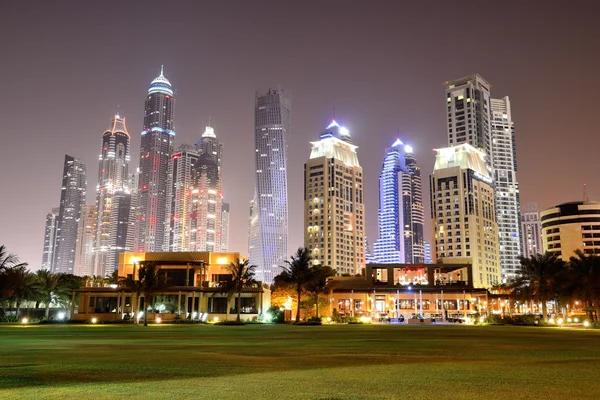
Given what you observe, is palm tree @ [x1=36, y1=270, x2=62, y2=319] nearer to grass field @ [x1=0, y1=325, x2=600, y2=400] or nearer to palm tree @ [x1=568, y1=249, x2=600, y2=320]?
grass field @ [x1=0, y1=325, x2=600, y2=400]

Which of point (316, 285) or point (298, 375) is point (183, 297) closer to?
point (316, 285)

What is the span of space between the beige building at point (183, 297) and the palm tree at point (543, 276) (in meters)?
42.5

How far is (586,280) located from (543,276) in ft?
25.1

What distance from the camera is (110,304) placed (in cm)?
9606

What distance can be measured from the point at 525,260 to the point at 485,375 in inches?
2825

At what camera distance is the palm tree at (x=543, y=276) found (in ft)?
262

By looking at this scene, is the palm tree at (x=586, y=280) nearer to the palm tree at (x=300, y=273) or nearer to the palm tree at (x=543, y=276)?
the palm tree at (x=543, y=276)

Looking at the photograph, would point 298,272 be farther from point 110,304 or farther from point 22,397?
point 22,397

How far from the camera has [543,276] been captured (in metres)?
80.9

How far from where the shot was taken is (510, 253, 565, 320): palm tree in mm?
79750

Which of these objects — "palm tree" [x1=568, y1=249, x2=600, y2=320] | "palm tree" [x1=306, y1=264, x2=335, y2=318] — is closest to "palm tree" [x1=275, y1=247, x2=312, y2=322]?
"palm tree" [x1=306, y1=264, x2=335, y2=318]

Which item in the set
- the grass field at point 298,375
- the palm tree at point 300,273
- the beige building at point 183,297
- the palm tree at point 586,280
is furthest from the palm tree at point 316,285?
the grass field at point 298,375

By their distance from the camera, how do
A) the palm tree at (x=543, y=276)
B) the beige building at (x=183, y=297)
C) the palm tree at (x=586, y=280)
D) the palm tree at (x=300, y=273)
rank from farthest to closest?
the beige building at (x=183, y=297) → the palm tree at (x=300, y=273) → the palm tree at (x=543, y=276) → the palm tree at (x=586, y=280)

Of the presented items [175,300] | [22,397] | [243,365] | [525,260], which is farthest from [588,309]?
[22,397]
